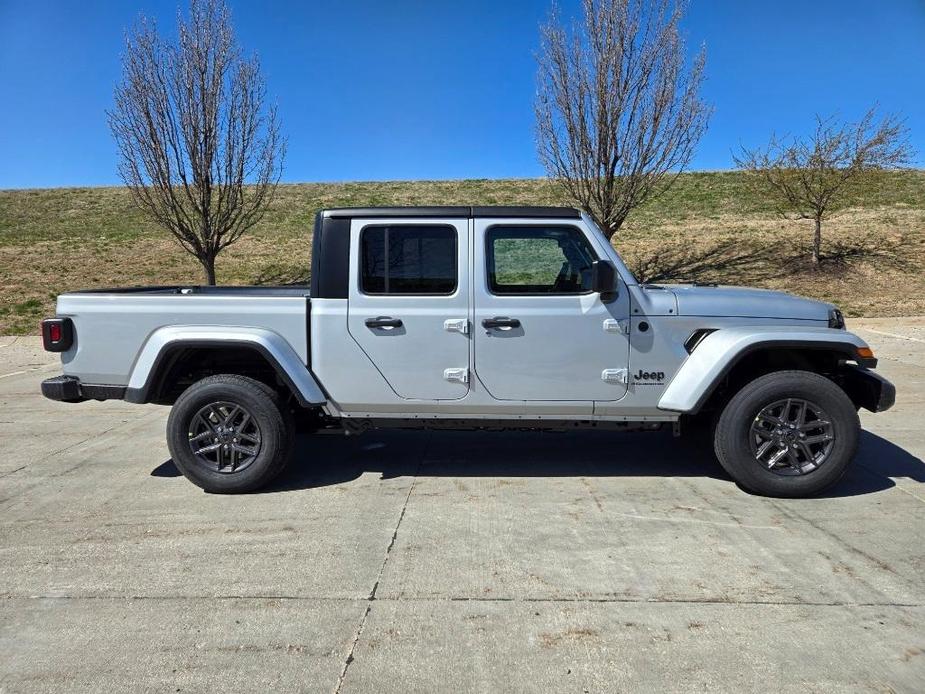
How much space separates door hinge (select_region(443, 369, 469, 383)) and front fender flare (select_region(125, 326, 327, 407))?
841 mm

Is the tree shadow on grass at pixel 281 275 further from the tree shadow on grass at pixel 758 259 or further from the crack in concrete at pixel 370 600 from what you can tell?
the crack in concrete at pixel 370 600

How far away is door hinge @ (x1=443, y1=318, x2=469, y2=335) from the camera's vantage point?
422 centimetres

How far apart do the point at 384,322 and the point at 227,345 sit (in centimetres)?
102

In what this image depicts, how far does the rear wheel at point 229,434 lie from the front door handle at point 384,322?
0.82 meters

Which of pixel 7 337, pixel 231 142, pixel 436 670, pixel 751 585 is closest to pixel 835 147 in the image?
pixel 231 142

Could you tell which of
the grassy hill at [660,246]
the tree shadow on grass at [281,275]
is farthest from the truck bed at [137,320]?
the tree shadow on grass at [281,275]

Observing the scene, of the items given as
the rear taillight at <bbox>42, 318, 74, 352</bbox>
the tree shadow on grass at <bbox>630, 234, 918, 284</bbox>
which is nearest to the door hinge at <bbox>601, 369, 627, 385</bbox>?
the rear taillight at <bbox>42, 318, 74, 352</bbox>

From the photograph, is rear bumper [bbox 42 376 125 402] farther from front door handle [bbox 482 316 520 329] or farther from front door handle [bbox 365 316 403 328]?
front door handle [bbox 482 316 520 329]

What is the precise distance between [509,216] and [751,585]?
2564 millimetres

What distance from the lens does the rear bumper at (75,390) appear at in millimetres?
4352

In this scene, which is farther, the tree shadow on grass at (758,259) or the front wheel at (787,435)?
the tree shadow on grass at (758,259)

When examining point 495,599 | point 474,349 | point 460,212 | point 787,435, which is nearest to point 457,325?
point 474,349

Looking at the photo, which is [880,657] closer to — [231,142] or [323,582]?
[323,582]

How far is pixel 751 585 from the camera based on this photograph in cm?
310
